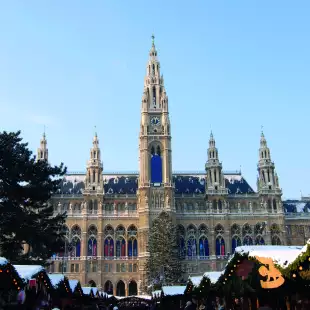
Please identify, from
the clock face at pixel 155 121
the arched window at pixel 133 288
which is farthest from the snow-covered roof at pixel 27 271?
the clock face at pixel 155 121

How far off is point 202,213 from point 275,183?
14.4 m

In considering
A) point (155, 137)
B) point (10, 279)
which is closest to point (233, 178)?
point (155, 137)

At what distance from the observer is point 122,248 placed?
77875mm

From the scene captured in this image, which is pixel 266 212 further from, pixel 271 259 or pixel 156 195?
pixel 271 259

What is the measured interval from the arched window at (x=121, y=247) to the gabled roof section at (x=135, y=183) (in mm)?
8664

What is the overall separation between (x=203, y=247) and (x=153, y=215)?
404 inches

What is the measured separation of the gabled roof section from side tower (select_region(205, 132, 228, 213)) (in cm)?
275

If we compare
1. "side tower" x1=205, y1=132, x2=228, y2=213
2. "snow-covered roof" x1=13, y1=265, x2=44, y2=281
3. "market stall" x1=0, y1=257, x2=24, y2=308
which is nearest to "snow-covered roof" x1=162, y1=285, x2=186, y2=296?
"snow-covered roof" x1=13, y1=265, x2=44, y2=281

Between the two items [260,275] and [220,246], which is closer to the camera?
[260,275]

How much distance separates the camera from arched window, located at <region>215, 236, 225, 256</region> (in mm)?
77812

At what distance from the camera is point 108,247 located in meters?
77.5

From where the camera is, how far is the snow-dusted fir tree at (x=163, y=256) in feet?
221

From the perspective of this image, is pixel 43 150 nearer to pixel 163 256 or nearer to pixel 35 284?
pixel 163 256

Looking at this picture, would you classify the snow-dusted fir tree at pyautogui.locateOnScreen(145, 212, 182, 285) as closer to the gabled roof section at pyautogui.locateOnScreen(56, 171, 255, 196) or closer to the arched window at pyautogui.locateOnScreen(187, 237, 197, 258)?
the arched window at pyautogui.locateOnScreen(187, 237, 197, 258)
